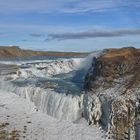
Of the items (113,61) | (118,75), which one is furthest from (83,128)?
(113,61)

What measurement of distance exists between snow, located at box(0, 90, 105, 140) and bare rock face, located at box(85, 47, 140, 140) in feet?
2.68

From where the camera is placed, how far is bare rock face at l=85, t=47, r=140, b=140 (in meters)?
22.2

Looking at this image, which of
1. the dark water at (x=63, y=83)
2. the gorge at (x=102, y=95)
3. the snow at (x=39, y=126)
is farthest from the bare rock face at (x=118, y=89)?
the dark water at (x=63, y=83)

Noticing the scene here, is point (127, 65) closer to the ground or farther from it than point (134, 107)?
farther from it

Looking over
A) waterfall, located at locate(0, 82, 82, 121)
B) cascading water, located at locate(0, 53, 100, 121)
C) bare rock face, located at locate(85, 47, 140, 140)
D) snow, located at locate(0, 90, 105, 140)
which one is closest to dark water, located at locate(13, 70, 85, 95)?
cascading water, located at locate(0, 53, 100, 121)

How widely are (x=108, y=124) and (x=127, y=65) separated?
610cm

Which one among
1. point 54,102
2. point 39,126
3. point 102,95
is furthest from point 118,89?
point 39,126

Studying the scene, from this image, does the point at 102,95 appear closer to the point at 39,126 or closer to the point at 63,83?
the point at 39,126

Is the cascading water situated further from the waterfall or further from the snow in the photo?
the snow

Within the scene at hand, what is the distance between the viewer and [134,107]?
22.3 metres

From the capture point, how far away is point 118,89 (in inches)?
969

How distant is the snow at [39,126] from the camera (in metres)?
22.2

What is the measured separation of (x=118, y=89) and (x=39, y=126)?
4.18 m

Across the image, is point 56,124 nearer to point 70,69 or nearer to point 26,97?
point 26,97
